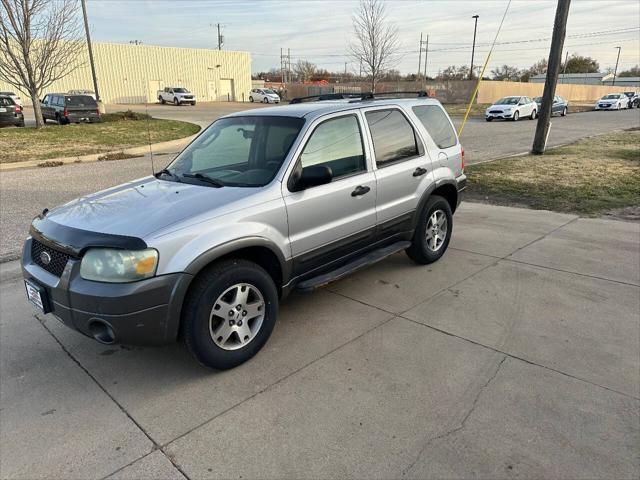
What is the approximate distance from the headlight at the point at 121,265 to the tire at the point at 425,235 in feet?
9.65

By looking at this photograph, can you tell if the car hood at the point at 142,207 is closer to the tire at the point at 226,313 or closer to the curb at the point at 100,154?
the tire at the point at 226,313

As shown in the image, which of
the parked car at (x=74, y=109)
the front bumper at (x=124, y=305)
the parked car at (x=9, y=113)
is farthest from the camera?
the parked car at (x=74, y=109)

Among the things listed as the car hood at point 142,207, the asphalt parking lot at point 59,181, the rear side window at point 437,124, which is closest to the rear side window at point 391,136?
the rear side window at point 437,124

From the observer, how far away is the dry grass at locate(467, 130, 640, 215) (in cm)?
801

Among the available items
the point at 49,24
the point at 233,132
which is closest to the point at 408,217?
the point at 233,132

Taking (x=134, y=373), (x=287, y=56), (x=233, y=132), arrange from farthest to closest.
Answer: (x=287, y=56), (x=233, y=132), (x=134, y=373)

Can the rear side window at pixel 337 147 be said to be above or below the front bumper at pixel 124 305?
above

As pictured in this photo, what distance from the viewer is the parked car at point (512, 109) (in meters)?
28.1

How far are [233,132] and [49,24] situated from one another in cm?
2033

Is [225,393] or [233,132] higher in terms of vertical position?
[233,132]

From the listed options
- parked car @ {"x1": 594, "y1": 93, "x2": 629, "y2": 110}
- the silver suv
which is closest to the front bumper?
the silver suv

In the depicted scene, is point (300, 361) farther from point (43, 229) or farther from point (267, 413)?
point (43, 229)

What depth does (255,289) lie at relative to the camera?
3283mm

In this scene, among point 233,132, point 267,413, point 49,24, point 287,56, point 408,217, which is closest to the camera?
point 267,413
